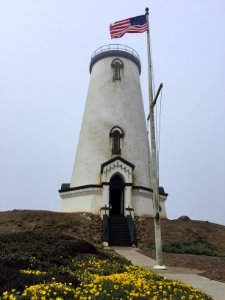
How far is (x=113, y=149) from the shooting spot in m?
28.2

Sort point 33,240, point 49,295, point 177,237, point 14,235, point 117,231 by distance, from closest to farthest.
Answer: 1. point 49,295
2. point 33,240
3. point 14,235
4. point 177,237
5. point 117,231

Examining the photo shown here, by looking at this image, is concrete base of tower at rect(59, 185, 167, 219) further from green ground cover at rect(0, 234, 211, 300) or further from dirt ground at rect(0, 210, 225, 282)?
green ground cover at rect(0, 234, 211, 300)

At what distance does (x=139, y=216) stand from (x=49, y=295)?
20.6 metres

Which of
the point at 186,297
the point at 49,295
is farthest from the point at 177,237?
the point at 49,295

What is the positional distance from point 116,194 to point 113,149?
170 inches

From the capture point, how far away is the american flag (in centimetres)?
1587

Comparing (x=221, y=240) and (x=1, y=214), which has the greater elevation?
(x=1, y=214)

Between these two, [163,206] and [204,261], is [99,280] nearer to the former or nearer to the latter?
[204,261]

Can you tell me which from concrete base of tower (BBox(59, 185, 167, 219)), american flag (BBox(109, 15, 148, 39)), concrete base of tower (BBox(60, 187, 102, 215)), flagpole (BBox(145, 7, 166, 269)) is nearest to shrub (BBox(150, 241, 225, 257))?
concrete base of tower (BBox(59, 185, 167, 219))

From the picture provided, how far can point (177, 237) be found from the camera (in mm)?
21344

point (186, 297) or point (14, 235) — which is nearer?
point (186, 297)

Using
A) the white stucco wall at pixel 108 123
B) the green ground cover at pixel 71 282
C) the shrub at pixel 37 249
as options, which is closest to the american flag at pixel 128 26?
the shrub at pixel 37 249

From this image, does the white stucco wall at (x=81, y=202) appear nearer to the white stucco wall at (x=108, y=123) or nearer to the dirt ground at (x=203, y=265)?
the white stucco wall at (x=108, y=123)

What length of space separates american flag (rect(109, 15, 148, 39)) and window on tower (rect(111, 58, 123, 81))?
1429cm
